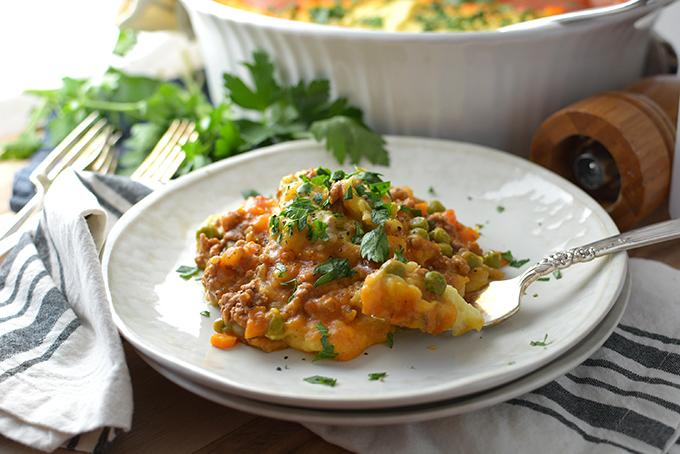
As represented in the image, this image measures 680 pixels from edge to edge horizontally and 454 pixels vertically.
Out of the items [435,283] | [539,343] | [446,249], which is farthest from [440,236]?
[539,343]

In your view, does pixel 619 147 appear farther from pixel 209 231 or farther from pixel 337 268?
pixel 209 231

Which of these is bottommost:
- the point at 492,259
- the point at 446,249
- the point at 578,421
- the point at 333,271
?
the point at 578,421

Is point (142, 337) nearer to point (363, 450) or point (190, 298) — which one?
point (190, 298)

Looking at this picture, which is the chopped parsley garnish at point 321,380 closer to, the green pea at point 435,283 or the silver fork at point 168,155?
the green pea at point 435,283

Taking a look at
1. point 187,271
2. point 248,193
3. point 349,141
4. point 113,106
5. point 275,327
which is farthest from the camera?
point 113,106

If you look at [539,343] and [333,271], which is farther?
[333,271]

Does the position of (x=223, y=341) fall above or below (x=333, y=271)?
below

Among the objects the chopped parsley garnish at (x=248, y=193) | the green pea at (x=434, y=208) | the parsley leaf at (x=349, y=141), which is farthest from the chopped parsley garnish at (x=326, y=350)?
the parsley leaf at (x=349, y=141)

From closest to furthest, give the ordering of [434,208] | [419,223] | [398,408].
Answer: [398,408] → [419,223] → [434,208]
